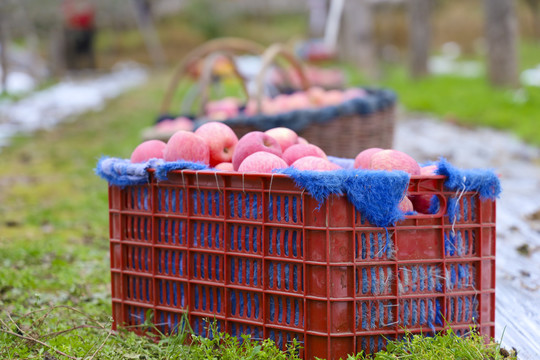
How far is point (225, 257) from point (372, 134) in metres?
3.16

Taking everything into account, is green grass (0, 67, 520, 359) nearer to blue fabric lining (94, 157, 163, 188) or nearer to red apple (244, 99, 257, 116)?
blue fabric lining (94, 157, 163, 188)

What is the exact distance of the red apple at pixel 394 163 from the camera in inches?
103

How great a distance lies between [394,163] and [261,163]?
56 cm

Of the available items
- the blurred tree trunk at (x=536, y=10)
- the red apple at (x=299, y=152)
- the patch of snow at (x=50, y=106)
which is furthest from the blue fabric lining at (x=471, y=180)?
the blurred tree trunk at (x=536, y=10)

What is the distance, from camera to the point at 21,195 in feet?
19.2

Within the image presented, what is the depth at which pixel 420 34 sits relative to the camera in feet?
56.6

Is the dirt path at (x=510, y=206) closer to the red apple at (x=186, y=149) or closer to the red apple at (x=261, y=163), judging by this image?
the red apple at (x=261, y=163)

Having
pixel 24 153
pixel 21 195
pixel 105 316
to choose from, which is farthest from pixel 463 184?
pixel 24 153

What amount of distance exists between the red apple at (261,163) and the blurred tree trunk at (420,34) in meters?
15.6

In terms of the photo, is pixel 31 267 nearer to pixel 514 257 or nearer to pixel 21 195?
pixel 21 195

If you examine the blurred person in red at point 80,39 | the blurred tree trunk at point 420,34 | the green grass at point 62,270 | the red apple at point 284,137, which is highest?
the blurred person in red at point 80,39

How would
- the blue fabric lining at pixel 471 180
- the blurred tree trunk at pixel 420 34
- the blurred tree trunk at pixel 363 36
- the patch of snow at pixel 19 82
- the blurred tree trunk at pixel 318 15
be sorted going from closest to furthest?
the blue fabric lining at pixel 471 180 < the patch of snow at pixel 19 82 < the blurred tree trunk at pixel 420 34 < the blurred tree trunk at pixel 363 36 < the blurred tree trunk at pixel 318 15

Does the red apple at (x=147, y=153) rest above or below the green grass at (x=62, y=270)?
above

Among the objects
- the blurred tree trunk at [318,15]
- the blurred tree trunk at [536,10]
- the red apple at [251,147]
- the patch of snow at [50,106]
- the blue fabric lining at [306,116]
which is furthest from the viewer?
the blurred tree trunk at [536,10]
